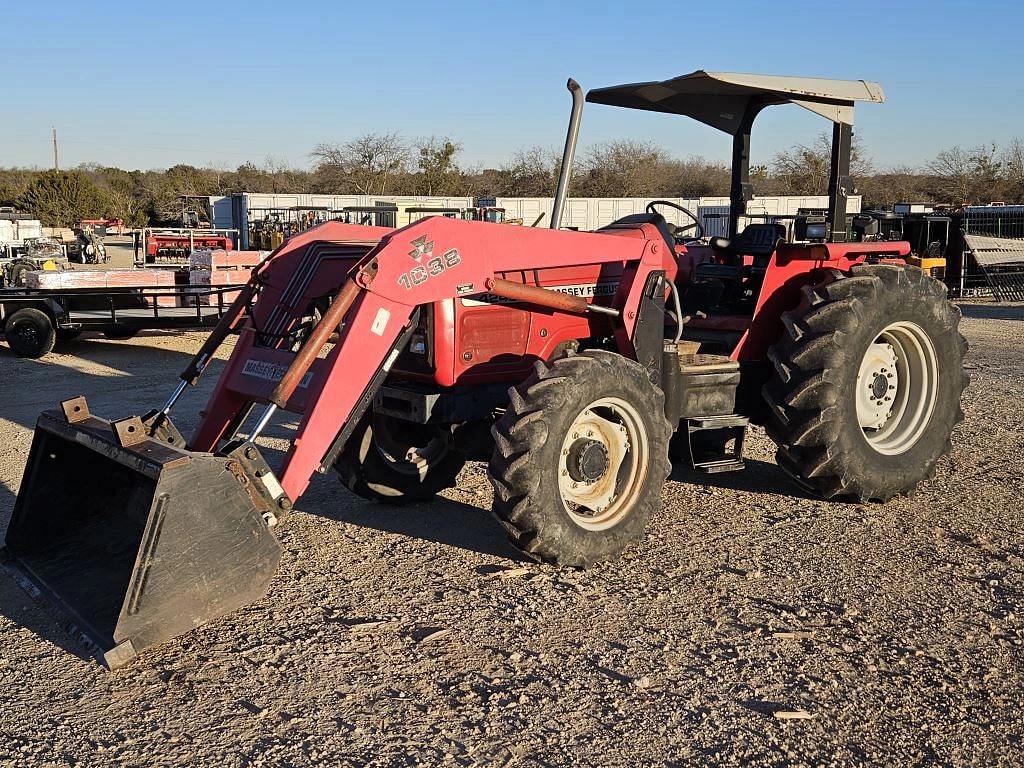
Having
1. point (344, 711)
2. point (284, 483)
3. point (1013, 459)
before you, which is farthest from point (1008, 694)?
point (1013, 459)

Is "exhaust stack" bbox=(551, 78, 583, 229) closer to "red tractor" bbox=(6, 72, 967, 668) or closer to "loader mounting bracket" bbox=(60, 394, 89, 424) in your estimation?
"red tractor" bbox=(6, 72, 967, 668)

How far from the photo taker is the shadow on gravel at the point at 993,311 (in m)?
18.8

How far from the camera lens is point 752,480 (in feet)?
22.2

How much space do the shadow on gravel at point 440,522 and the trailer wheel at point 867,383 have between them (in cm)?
179

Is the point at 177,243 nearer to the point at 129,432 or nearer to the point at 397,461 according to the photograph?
the point at 397,461

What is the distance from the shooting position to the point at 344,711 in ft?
11.7

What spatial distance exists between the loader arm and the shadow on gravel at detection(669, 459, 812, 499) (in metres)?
1.66

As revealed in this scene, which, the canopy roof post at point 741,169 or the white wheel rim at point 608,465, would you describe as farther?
the canopy roof post at point 741,169

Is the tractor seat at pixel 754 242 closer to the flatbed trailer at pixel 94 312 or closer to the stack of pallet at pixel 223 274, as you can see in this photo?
the stack of pallet at pixel 223 274

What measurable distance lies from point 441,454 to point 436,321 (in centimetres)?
130

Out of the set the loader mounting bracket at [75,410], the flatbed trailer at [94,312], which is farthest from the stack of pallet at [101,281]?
the loader mounting bracket at [75,410]

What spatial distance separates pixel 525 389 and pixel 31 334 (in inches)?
428

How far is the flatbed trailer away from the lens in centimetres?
1330

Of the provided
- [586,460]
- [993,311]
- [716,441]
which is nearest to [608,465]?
[586,460]
